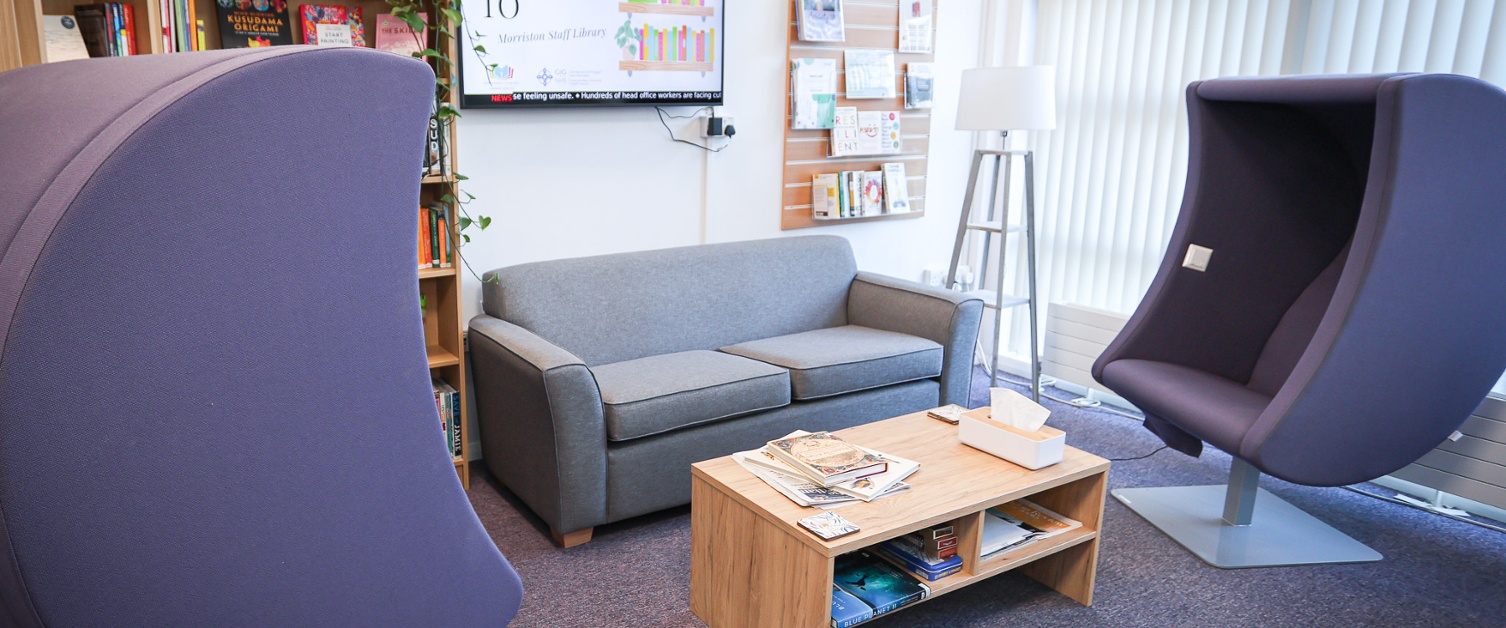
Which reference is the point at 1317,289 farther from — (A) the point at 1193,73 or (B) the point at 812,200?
(B) the point at 812,200

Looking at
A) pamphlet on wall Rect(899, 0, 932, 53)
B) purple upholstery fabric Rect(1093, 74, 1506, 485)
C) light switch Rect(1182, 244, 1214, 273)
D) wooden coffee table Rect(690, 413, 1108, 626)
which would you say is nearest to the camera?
wooden coffee table Rect(690, 413, 1108, 626)

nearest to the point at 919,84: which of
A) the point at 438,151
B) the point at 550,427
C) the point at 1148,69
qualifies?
the point at 1148,69

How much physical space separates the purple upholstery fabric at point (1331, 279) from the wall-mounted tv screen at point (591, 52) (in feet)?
5.58

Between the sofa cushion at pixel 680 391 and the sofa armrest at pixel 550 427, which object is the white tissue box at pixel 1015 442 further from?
the sofa armrest at pixel 550 427

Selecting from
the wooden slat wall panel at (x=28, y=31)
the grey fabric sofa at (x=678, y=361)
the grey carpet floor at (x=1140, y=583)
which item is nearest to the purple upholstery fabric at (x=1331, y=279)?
the grey carpet floor at (x=1140, y=583)

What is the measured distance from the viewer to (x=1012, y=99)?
385 centimetres

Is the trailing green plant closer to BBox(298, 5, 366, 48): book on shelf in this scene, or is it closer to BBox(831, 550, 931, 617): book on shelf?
BBox(298, 5, 366, 48): book on shelf

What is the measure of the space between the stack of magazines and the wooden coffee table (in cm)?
3

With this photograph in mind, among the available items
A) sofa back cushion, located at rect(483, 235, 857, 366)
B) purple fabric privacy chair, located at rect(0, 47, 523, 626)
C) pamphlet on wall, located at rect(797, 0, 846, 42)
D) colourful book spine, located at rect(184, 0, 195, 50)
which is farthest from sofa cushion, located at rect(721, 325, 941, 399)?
purple fabric privacy chair, located at rect(0, 47, 523, 626)

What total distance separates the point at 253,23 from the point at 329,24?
0.65 feet

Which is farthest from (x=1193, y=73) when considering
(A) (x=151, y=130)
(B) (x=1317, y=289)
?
(A) (x=151, y=130)

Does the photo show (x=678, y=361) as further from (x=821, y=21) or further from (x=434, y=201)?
(x=821, y=21)

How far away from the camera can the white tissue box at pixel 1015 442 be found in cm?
236

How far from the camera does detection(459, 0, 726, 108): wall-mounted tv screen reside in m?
3.17
